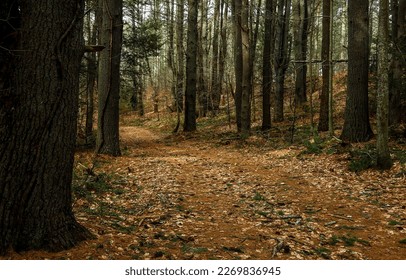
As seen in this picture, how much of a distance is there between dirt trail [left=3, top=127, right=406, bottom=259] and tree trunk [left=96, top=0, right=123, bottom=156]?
1087 millimetres

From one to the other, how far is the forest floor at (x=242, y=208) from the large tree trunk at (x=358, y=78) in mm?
945

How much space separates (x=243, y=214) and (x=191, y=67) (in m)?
13.4

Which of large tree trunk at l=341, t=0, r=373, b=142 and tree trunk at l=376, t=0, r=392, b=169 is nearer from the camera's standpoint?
tree trunk at l=376, t=0, r=392, b=169

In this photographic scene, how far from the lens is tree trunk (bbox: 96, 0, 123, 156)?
37.4ft

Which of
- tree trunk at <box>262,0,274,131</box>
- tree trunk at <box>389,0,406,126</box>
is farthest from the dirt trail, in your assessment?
tree trunk at <box>262,0,274,131</box>

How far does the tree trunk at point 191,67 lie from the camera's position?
18.1m

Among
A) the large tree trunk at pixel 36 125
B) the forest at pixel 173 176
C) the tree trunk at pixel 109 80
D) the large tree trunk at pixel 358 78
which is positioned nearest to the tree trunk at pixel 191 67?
the forest at pixel 173 176

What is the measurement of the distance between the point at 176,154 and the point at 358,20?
787 centimetres

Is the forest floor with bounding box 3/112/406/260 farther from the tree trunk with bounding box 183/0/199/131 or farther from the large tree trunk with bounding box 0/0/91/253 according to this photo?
the tree trunk with bounding box 183/0/199/131

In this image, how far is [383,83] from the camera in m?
7.89

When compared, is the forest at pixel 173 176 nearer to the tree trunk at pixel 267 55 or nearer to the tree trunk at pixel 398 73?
the tree trunk at pixel 398 73

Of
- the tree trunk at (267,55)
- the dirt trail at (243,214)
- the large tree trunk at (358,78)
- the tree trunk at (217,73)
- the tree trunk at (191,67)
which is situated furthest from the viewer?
the tree trunk at (217,73)

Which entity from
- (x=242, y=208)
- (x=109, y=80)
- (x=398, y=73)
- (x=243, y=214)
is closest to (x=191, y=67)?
(x=109, y=80)

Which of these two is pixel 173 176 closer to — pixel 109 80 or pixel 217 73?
pixel 109 80
